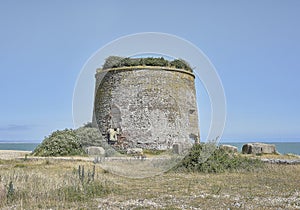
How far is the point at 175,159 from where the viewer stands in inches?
677

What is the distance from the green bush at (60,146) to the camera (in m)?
23.2

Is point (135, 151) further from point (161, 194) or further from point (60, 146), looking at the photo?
point (161, 194)

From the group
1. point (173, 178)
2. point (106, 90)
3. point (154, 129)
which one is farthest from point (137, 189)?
point (106, 90)

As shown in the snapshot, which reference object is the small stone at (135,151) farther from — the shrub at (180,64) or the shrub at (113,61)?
the shrub at (180,64)

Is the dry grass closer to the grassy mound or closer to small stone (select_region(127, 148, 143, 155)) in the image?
the grassy mound

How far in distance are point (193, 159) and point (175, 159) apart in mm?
1031

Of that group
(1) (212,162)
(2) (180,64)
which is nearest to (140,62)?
(2) (180,64)

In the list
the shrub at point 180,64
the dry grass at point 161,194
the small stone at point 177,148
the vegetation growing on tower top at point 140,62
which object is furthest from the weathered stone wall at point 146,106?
the dry grass at point 161,194

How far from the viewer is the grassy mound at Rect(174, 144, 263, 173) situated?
15969mm

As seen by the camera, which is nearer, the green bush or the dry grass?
the dry grass

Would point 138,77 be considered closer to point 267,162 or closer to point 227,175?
point 267,162

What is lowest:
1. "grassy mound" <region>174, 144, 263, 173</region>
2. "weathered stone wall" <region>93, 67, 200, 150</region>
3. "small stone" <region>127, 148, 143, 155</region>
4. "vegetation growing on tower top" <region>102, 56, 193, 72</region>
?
"grassy mound" <region>174, 144, 263, 173</region>

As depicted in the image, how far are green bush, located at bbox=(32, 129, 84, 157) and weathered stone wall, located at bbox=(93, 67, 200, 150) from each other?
3187 millimetres

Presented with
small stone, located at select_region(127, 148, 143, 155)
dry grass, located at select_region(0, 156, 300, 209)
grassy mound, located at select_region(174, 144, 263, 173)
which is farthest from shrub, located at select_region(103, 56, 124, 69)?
dry grass, located at select_region(0, 156, 300, 209)
